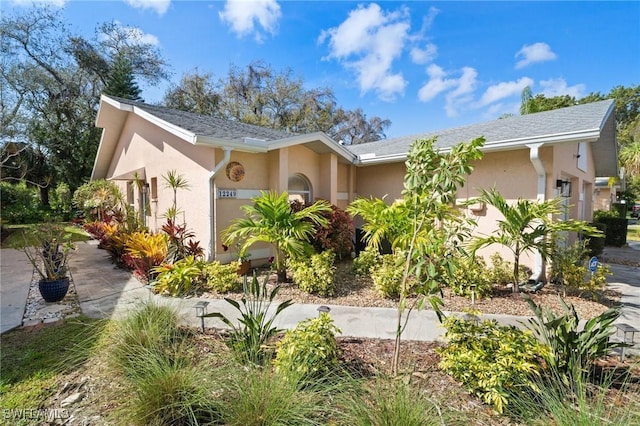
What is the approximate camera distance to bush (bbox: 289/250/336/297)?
6.79 meters

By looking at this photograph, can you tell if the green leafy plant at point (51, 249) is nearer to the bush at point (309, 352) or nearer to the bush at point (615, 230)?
the bush at point (309, 352)

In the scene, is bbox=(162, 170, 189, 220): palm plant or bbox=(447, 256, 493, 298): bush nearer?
bbox=(447, 256, 493, 298): bush

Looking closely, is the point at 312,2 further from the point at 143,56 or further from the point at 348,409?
the point at 143,56

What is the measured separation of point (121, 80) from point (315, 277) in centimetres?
2946

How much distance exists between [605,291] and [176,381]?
958 cm

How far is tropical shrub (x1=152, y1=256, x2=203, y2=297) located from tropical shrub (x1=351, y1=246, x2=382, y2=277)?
415 centimetres

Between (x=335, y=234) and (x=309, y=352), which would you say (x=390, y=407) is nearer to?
(x=309, y=352)

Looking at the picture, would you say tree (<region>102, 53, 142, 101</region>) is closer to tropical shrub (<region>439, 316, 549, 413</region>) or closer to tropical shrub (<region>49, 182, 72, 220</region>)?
tropical shrub (<region>49, 182, 72, 220</region>)

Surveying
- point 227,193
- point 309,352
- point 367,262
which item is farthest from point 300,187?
point 309,352

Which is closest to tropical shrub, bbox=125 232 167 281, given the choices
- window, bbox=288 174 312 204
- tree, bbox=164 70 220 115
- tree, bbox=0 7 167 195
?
window, bbox=288 174 312 204

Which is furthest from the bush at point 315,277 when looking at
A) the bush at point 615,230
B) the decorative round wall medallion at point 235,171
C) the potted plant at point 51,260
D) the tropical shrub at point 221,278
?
the bush at point 615,230

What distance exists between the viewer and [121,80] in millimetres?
26344

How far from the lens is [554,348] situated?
11.2 ft

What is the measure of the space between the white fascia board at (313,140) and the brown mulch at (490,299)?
4.04m
